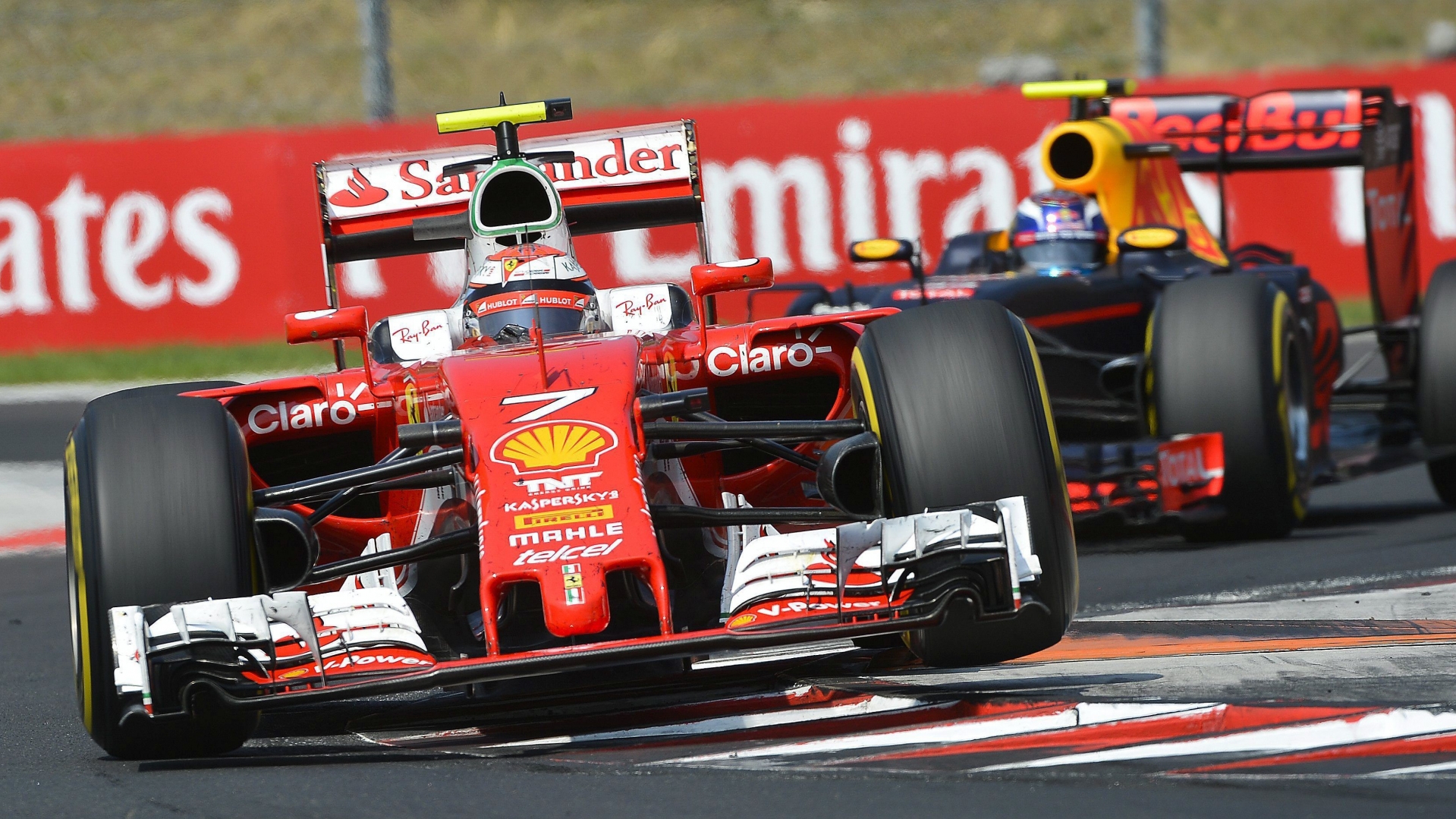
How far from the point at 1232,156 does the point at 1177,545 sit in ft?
8.50

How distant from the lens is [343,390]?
550 cm

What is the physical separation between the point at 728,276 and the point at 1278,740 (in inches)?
79.3

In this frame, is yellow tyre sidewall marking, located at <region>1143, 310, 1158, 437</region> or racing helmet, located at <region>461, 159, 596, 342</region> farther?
yellow tyre sidewall marking, located at <region>1143, 310, 1158, 437</region>

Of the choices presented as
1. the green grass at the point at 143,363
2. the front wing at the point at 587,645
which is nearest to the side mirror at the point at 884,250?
the front wing at the point at 587,645

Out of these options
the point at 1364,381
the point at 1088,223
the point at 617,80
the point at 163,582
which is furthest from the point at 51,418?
the point at 617,80

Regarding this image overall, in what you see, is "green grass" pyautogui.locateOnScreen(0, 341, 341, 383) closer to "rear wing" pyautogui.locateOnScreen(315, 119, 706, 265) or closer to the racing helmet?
"rear wing" pyautogui.locateOnScreen(315, 119, 706, 265)

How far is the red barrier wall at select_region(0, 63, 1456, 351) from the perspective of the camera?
1438 cm

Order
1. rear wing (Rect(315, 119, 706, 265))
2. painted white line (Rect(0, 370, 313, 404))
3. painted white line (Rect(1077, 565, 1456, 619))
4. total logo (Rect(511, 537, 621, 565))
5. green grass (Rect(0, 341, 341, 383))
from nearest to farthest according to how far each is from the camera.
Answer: total logo (Rect(511, 537, 621, 565))
painted white line (Rect(1077, 565, 1456, 619))
rear wing (Rect(315, 119, 706, 265))
painted white line (Rect(0, 370, 313, 404))
green grass (Rect(0, 341, 341, 383))

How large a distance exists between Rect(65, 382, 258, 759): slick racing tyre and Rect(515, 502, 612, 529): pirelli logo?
0.64 m

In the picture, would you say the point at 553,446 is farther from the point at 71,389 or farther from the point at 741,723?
the point at 71,389

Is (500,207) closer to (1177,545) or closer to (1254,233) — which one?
(1177,545)

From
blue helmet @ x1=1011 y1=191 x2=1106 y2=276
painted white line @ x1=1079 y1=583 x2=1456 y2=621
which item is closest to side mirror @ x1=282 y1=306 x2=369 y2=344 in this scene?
painted white line @ x1=1079 y1=583 x2=1456 y2=621

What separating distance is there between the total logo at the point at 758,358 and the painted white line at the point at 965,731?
4.35ft

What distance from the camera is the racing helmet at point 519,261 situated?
600 centimetres
